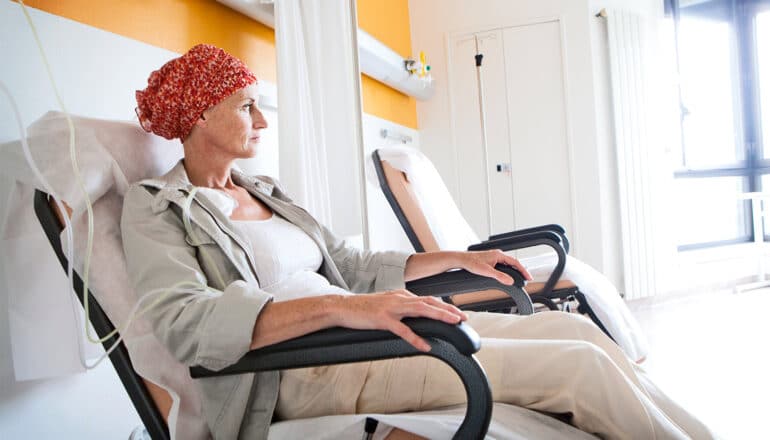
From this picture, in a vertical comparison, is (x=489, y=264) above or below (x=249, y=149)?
below

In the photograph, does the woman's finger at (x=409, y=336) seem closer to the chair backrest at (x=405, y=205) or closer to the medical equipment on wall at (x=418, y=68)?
the chair backrest at (x=405, y=205)

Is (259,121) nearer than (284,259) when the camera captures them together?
No

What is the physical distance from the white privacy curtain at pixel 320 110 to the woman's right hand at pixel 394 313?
1.44m

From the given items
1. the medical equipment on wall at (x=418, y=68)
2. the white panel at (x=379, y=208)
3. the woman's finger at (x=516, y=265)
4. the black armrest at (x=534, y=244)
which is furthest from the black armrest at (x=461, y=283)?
the medical equipment on wall at (x=418, y=68)

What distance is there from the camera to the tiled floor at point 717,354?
2.30 m

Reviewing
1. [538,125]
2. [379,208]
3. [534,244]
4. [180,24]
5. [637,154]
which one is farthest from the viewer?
[538,125]

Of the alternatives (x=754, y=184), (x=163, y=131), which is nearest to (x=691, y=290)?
(x=754, y=184)

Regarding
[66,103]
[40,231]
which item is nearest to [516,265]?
[40,231]

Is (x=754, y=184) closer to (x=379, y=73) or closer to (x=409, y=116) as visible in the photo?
(x=409, y=116)

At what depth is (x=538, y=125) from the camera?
5.27m

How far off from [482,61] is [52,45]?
13.5ft

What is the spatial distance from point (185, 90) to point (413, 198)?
112cm

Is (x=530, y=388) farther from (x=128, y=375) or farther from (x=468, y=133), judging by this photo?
(x=468, y=133)

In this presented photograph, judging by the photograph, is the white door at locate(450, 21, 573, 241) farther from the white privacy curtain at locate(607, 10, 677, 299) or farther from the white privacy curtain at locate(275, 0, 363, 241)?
the white privacy curtain at locate(275, 0, 363, 241)
